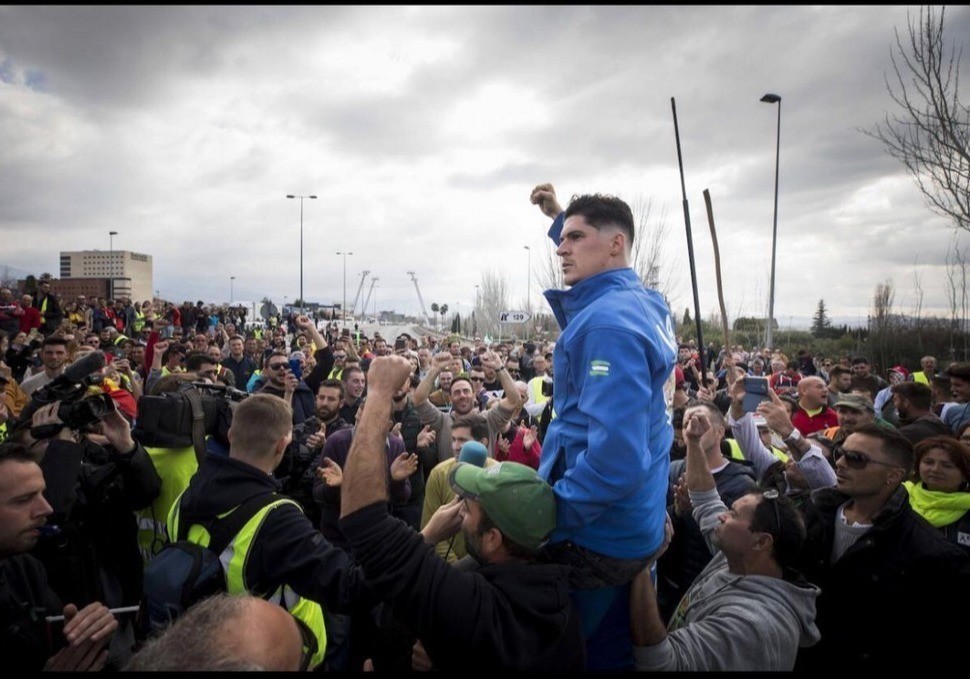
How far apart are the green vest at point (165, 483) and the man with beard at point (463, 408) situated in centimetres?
204

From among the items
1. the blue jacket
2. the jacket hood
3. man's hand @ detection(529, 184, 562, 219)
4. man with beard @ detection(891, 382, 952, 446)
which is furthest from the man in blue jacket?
man with beard @ detection(891, 382, 952, 446)

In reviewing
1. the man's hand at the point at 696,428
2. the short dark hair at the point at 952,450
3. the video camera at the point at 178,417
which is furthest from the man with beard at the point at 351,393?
the short dark hair at the point at 952,450

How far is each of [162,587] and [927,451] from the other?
15.4ft

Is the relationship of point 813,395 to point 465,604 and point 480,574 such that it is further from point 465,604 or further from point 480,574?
point 465,604

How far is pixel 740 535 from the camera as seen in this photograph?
99.2 inches

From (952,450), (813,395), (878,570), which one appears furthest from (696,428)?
(813,395)

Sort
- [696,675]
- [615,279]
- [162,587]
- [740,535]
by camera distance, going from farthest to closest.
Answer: [740,535]
[162,587]
[615,279]
[696,675]

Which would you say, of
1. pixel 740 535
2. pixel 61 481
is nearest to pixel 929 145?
pixel 740 535

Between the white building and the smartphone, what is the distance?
70.1 meters

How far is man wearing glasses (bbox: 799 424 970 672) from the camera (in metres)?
2.83

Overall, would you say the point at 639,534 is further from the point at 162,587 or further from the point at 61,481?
the point at 61,481

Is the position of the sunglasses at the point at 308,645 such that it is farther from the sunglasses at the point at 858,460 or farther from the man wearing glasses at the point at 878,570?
the sunglasses at the point at 858,460

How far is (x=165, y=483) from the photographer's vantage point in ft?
12.9

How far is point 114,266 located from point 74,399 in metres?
84.0
